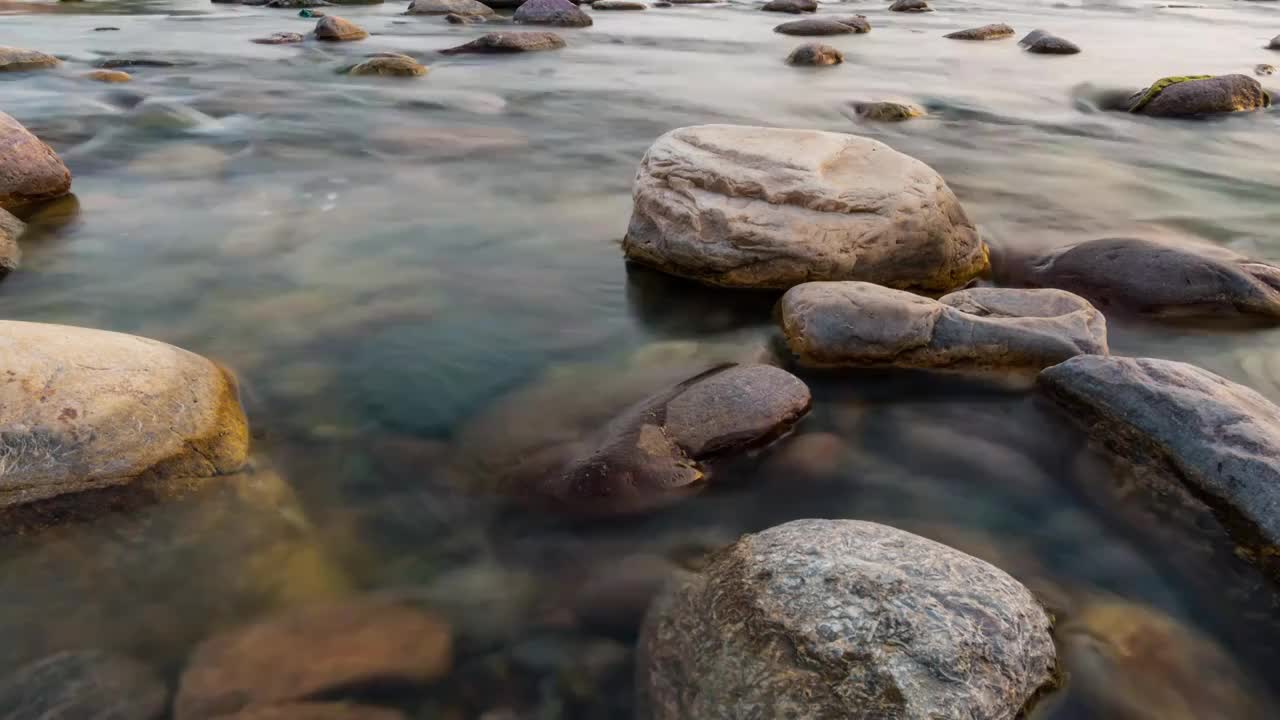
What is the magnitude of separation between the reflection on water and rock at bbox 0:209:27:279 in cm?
10

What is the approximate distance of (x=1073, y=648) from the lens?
8.14 feet

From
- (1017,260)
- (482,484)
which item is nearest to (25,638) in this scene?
(482,484)

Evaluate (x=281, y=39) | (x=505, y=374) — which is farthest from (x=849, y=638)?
(x=281, y=39)

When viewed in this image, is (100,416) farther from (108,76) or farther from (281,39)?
(281,39)

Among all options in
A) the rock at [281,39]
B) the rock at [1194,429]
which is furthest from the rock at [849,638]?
the rock at [281,39]

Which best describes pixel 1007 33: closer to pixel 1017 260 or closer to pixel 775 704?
pixel 1017 260

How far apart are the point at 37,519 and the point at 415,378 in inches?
62.0

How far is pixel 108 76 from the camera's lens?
1080 centimetres

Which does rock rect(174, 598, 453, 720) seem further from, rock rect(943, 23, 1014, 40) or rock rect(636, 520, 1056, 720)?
rock rect(943, 23, 1014, 40)

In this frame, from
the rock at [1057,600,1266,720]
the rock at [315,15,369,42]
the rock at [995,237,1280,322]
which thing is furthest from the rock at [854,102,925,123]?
the rock at [315,15,369,42]

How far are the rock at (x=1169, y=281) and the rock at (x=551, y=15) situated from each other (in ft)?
51.1

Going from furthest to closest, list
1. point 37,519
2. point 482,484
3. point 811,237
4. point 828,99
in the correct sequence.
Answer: point 828,99 → point 811,237 → point 482,484 → point 37,519

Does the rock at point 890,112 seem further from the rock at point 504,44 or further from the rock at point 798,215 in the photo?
the rock at point 504,44

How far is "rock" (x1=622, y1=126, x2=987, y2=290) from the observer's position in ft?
14.8
